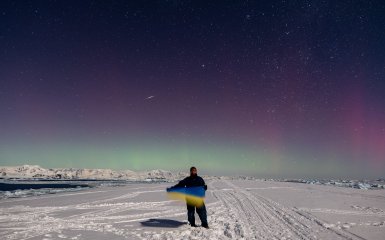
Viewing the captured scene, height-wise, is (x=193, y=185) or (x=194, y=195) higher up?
(x=193, y=185)

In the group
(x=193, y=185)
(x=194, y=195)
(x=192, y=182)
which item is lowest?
(x=194, y=195)

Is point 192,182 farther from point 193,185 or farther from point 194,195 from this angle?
point 194,195

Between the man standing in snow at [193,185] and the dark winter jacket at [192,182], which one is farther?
the dark winter jacket at [192,182]

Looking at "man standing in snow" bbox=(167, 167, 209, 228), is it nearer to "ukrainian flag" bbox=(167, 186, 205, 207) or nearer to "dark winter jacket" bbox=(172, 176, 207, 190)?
"dark winter jacket" bbox=(172, 176, 207, 190)

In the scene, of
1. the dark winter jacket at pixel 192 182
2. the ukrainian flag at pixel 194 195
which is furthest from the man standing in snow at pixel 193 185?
the ukrainian flag at pixel 194 195

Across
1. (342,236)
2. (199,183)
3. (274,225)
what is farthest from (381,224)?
(199,183)

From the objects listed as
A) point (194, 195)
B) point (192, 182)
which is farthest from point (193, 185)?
point (194, 195)

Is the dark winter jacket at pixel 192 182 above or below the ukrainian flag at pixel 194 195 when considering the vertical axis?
above

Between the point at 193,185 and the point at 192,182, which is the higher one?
the point at 192,182

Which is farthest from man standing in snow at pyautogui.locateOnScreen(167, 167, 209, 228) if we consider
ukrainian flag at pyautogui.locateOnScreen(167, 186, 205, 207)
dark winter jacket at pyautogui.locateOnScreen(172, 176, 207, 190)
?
ukrainian flag at pyautogui.locateOnScreen(167, 186, 205, 207)

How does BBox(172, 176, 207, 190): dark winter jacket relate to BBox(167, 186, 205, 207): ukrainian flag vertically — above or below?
above

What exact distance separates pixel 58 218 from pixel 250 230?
8232 mm

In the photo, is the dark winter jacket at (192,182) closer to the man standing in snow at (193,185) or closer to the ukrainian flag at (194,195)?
the man standing in snow at (193,185)

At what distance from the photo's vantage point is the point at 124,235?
9578mm
